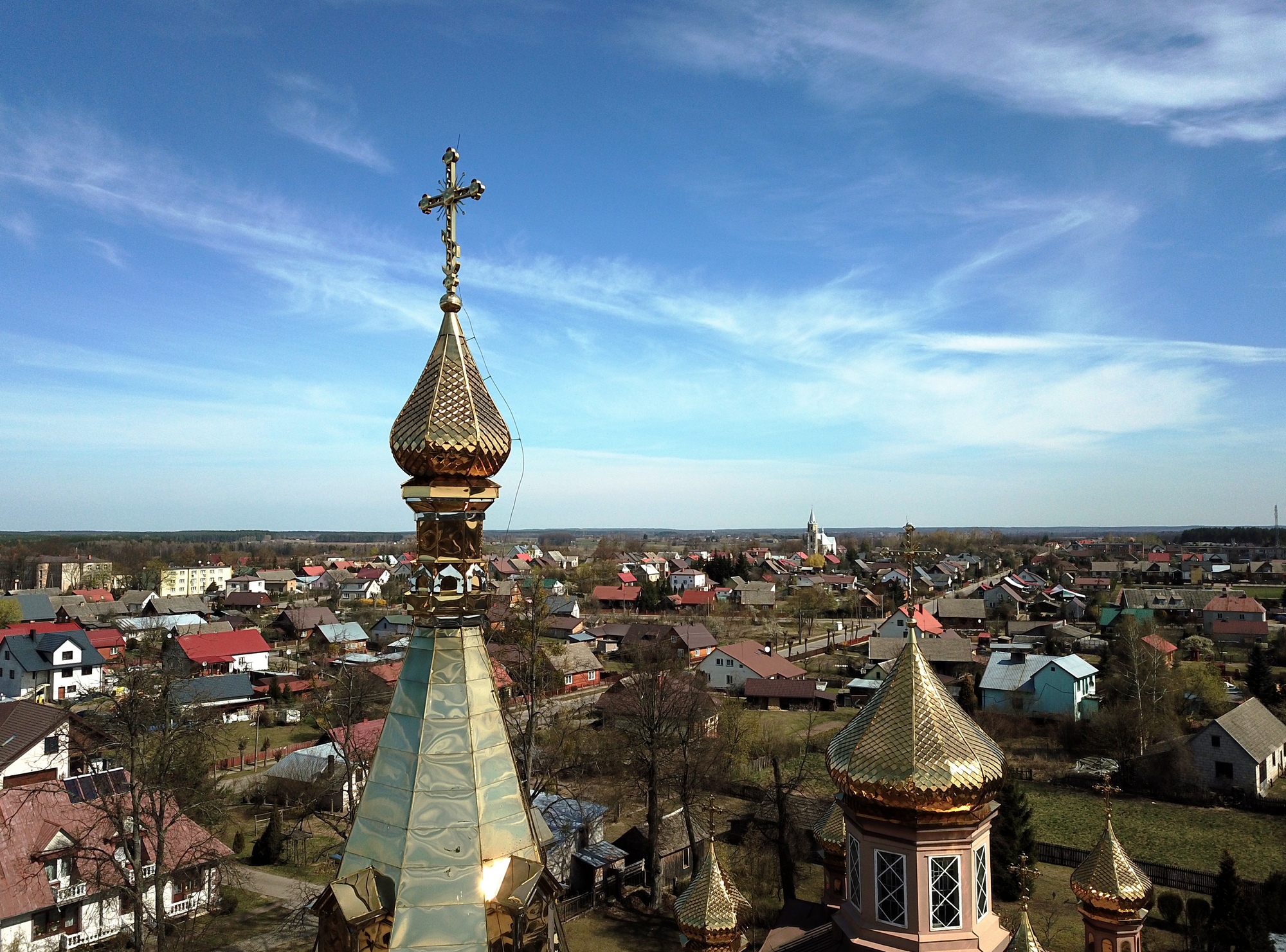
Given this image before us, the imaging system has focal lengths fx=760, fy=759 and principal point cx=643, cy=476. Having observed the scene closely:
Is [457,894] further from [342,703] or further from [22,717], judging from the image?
[22,717]

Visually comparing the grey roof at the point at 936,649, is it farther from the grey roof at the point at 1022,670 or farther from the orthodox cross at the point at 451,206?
the orthodox cross at the point at 451,206

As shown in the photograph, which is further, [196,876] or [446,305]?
[196,876]

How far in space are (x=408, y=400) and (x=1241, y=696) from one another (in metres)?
46.9

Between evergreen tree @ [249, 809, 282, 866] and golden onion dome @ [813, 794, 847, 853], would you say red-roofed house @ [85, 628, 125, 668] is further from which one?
golden onion dome @ [813, 794, 847, 853]

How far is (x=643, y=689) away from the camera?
23.0 m

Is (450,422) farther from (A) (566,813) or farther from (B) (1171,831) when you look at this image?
(B) (1171,831)

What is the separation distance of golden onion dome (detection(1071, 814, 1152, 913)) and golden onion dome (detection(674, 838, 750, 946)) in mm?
5201

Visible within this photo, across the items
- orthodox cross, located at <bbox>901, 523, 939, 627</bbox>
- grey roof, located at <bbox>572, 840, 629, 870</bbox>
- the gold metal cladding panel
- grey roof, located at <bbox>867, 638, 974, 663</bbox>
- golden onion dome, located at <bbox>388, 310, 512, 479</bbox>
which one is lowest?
grey roof, located at <bbox>572, 840, 629, 870</bbox>

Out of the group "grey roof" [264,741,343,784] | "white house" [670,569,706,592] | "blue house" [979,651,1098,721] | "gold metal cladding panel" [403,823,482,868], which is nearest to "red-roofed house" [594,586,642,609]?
"white house" [670,569,706,592]

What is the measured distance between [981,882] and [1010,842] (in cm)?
1516

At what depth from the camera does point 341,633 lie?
5588 centimetres

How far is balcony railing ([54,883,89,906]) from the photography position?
674 inches

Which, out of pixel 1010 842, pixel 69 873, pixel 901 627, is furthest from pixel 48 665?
pixel 901 627

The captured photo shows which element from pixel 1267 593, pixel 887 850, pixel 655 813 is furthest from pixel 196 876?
pixel 1267 593
